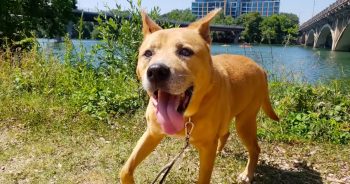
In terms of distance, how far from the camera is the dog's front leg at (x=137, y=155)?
315 cm

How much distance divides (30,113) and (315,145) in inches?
158

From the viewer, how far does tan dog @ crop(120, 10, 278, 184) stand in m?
2.54

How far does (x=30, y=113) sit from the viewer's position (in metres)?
5.60

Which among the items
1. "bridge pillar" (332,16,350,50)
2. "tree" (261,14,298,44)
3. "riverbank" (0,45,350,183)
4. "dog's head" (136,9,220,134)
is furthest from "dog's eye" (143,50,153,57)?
"bridge pillar" (332,16,350,50)

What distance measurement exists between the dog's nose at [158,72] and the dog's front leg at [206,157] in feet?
2.65

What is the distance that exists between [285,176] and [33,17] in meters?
16.2

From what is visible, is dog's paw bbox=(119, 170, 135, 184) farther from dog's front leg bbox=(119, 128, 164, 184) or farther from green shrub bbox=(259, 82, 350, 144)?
green shrub bbox=(259, 82, 350, 144)

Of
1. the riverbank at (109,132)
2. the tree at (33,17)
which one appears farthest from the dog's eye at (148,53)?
the tree at (33,17)

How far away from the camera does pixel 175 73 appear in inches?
97.9

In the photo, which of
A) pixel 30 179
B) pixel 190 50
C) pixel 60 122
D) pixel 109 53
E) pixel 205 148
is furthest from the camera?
pixel 109 53

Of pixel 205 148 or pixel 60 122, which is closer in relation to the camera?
pixel 205 148

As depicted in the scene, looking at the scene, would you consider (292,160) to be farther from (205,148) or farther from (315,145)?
(205,148)

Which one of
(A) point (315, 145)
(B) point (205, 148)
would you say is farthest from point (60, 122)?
(A) point (315, 145)

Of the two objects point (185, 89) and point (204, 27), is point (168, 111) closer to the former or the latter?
point (185, 89)
